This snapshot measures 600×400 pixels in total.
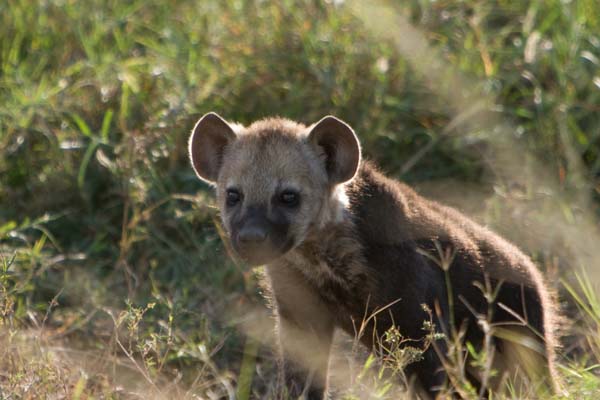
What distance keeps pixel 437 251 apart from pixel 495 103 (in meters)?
2.07

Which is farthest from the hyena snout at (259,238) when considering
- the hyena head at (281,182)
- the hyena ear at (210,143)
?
the hyena ear at (210,143)

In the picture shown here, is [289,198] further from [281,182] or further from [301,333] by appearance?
[301,333]

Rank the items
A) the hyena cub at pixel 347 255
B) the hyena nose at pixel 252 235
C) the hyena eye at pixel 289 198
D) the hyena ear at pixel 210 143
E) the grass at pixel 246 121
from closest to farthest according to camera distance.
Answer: the hyena nose at pixel 252 235
the hyena cub at pixel 347 255
the hyena eye at pixel 289 198
the hyena ear at pixel 210 143
the grass at pixel 246 121

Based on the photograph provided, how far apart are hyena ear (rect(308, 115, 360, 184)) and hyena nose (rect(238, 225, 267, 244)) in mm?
450

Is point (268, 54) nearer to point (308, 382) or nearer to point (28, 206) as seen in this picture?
point (28, 206)

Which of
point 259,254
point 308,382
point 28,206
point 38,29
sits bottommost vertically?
point 28,206

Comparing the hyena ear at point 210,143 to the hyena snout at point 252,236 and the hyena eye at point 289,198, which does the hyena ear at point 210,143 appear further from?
the hyena snout at point 252,236

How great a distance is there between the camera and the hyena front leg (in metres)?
4.28

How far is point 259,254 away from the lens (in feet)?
13.2

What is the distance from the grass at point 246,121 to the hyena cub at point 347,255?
866 millimetres

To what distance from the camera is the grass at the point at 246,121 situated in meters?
5.53

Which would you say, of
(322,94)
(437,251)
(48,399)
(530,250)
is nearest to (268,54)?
(322,94)

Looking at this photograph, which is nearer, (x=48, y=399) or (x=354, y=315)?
(x=48, y=399)

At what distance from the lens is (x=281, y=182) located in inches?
166
